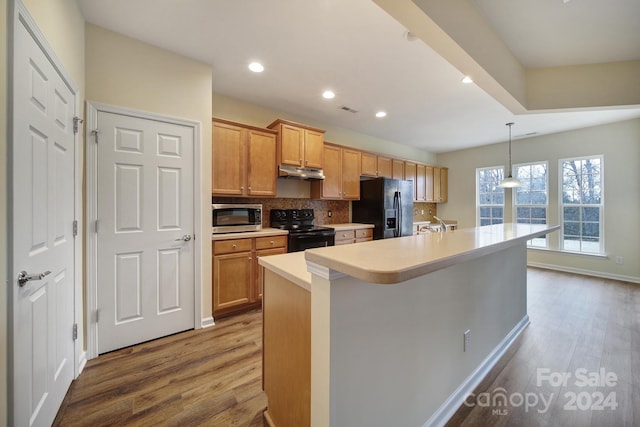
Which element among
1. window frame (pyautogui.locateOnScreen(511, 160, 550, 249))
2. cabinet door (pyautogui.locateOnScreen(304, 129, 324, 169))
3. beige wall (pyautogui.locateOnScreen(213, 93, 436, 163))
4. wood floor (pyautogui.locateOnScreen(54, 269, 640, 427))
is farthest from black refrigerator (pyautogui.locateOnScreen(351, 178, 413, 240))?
window frame (pyautogui.locateOnScreen(511, 160, 550, 249))

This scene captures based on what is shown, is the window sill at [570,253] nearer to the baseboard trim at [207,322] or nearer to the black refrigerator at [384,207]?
the black refrigerator at [384,207]

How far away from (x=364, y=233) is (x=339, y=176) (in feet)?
3.47

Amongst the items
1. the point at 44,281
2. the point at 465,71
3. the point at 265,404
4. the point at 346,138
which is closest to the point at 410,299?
the point at 265,404

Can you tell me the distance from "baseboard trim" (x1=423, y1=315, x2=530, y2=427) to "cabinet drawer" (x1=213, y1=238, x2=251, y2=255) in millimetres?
2236

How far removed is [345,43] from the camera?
7.30ft

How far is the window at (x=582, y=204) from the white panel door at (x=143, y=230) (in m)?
6.47

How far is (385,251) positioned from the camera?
98 cm

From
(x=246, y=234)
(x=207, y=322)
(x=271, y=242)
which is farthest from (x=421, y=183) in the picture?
(x=207, y=322)

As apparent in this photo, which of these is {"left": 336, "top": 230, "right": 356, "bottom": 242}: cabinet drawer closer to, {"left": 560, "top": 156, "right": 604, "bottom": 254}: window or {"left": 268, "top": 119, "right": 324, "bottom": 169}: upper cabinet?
{"left": 268, "top": 119, "right": 324, "bottom": 169}: upper cabinet

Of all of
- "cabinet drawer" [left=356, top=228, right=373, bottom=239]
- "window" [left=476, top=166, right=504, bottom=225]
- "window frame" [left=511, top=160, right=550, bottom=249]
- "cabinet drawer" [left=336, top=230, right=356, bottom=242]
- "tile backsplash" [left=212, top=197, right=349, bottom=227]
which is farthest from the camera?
"window" [left=476, top=166, right=504, bottom=225]

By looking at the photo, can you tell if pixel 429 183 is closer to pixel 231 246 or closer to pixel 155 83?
pixel 231 246

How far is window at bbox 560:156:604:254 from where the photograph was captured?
14.7ft

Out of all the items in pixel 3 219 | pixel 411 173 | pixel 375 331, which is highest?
pixel 411 173

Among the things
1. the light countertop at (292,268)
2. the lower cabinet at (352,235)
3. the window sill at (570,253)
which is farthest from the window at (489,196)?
the light countertop at (292,268)
